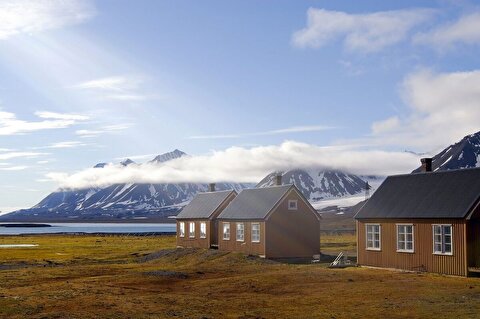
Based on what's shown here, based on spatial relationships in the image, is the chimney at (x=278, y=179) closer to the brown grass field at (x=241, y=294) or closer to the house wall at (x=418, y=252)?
the brown grass field at (x=241, y=294)

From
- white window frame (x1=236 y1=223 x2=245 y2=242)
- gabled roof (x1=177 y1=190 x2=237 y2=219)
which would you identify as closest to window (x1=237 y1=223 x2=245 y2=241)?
white window frame (x1=236 y1=223 x2=245 y2=242)

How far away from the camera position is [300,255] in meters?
61.8

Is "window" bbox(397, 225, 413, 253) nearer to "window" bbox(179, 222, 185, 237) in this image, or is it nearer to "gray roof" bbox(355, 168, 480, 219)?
"gray roof" bbox(355, 168, 480, 219)

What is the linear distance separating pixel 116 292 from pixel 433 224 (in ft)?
69.9

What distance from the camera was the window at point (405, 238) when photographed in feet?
144

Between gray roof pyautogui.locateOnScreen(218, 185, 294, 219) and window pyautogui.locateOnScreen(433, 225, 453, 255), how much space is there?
2113 cm

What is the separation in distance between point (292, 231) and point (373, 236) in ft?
48.1

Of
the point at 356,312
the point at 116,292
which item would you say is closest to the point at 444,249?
the point at 356,312

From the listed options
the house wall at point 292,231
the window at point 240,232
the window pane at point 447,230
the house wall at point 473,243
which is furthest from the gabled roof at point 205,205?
the house wall at point 473,243

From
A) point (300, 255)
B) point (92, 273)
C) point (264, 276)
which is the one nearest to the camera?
point (264, 276)

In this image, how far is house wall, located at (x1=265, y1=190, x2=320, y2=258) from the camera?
60281 mm

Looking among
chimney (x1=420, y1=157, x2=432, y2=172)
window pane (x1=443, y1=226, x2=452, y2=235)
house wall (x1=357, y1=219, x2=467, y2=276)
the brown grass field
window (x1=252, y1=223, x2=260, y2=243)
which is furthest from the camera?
window (x1=252, y1=223, x2=260, y2=243)

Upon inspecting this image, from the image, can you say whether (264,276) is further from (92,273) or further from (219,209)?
(219,209)

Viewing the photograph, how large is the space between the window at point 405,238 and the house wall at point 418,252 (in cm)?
29
